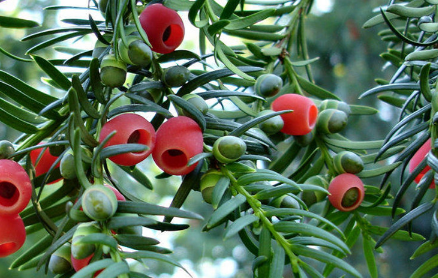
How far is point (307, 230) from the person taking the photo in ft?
1.48

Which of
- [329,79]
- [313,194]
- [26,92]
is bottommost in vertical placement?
[329,79]

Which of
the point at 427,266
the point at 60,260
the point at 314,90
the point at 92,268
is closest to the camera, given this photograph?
the point at 92,268

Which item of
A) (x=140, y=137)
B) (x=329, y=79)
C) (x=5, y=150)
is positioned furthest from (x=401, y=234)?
(x=329, y=79)

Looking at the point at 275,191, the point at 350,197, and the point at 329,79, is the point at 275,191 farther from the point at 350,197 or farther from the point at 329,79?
the point at 329,79

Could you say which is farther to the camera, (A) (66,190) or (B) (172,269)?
(B) (172,269)

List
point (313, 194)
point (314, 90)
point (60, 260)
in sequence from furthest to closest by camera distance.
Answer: point (314, 90) → point (313, 194) → point (60, 260)

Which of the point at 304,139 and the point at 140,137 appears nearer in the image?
the point at 140,137

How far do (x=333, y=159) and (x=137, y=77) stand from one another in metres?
0.29

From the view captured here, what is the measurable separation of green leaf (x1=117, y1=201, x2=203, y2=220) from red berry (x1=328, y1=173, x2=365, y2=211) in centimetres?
29

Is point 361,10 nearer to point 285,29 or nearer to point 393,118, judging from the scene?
point 393,118

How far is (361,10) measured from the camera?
11.4 feet

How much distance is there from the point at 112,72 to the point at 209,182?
137 mm

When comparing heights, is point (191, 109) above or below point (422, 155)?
above

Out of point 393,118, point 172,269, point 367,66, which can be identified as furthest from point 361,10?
point 172,269
